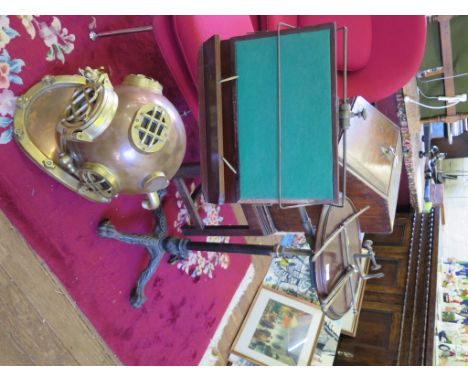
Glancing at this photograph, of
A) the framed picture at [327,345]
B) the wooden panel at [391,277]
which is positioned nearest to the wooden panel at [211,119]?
the framed picture at [327,345]

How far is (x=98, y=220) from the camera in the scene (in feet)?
4.64

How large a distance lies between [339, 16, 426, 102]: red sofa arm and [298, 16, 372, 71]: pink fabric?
0.10ft

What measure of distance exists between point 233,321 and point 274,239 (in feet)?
2.15

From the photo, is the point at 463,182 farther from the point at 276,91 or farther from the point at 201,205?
the point at 276,91

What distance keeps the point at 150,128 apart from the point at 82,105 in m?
0.18

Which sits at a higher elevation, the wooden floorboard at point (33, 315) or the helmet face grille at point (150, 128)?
the helmet face grille at point (150, 128)

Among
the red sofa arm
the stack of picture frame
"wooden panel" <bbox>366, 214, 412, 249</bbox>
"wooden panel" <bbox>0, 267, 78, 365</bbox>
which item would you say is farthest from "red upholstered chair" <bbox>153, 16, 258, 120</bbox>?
"wooden panel" <bbox>366, 214, 412, 249</bbox>

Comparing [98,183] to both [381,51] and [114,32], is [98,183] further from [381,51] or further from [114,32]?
[381,51]

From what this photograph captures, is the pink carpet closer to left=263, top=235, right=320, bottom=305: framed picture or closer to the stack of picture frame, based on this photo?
the stack of picture frame

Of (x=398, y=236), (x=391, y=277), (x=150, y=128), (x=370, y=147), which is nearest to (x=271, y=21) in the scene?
(x=370, y=147)

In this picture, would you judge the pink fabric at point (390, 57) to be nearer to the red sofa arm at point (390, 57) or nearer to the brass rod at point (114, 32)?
the red sofa arm at point (390, 57)

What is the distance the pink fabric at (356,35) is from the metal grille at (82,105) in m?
1.01

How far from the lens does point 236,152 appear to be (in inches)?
36.1

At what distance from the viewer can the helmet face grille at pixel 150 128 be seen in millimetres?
973
